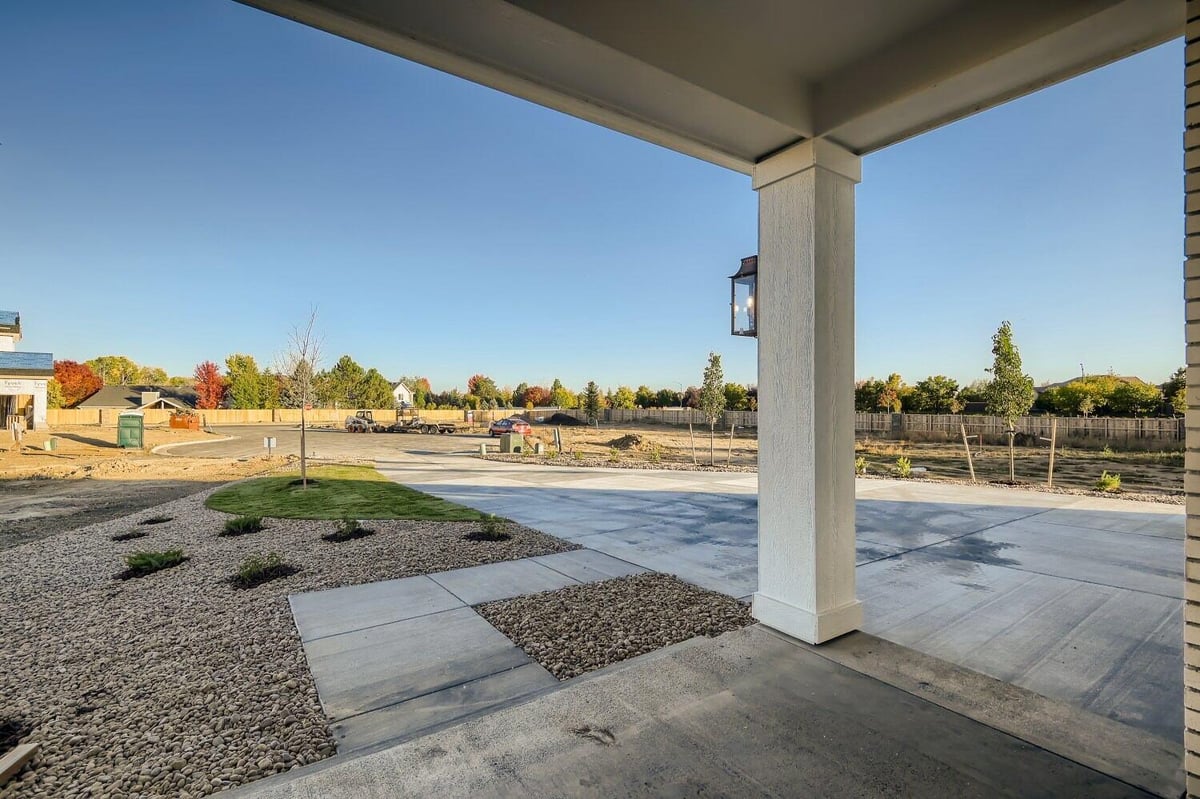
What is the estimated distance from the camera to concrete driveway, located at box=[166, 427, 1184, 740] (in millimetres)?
2754

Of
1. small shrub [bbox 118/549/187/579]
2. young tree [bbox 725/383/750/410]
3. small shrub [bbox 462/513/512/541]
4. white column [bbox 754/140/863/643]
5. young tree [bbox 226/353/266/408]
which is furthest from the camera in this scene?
young tree [bbox 226/353/266/408]

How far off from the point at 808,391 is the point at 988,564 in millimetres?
3372

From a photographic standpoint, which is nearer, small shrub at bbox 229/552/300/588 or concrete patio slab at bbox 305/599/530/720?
concrete patio slab at bbox 305/599/530/720

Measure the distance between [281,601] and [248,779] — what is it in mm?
2352

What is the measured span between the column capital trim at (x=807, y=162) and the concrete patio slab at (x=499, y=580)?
346 centimetres

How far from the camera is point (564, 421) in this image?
43.4m

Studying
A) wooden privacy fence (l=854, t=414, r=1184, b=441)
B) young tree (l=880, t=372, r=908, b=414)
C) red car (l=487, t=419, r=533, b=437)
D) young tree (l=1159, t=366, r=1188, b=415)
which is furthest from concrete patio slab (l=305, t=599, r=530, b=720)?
young tree (l=880, t=372, r=908, b=414)

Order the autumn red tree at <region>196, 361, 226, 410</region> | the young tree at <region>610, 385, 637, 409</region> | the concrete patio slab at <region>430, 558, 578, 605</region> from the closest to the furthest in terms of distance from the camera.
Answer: the concrete patio slab at <region>430, 558, 578, 605</region> < the autumn red tree at <region>196, 361, 226, 410</region> < the young tree at <region>610, 385, 637, 409</region>

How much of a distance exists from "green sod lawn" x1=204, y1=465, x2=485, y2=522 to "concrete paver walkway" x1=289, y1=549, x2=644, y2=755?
3.04m

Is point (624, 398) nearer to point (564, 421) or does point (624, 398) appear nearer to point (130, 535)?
point (564, 421)

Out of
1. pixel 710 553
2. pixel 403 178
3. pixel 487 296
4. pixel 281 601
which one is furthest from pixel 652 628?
pixel 487 296

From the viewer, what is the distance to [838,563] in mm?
3072

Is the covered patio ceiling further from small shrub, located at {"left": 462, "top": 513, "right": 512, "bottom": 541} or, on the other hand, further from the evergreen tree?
the evergreen tree

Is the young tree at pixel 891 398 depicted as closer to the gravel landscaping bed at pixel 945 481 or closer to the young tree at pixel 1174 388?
the young tree at pixel 1174 388
